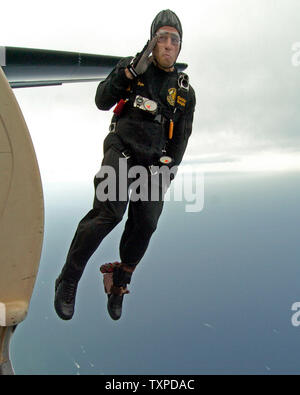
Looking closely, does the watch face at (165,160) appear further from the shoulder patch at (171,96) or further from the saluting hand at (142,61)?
the saluting hand at (142,61)

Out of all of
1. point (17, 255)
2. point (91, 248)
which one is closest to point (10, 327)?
point (17, 255)

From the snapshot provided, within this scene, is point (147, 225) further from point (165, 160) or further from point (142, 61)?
point (142, 61)

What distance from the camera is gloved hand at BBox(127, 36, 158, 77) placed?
1912 millimetres

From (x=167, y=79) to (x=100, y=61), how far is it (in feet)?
5.57

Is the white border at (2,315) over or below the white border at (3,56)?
below

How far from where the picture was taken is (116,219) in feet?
6.66

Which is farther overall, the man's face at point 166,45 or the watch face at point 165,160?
the watch face at point 165,160

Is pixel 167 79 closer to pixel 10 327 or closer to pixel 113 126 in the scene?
pixel 113 126

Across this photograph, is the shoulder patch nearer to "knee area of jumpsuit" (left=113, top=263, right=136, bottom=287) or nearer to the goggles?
the goggles

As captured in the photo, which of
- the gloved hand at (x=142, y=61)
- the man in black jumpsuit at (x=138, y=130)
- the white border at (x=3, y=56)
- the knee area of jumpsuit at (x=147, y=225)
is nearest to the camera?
the gloved hand at (x=142, y=61)

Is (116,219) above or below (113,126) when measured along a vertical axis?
below

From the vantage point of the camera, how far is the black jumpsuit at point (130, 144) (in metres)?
2.03

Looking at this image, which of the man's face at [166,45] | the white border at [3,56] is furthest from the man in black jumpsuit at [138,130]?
the white border at [3,56]

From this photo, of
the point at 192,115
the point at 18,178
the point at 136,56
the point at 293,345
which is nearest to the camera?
the point at 18,178
